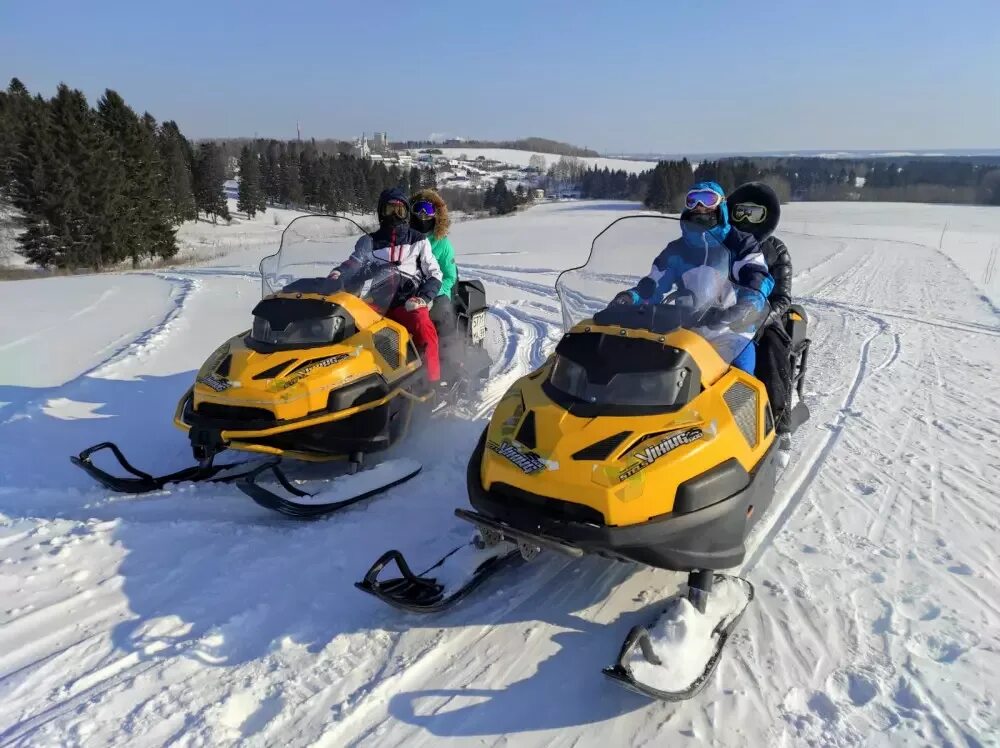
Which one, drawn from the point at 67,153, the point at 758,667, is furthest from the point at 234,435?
the point at 67,153

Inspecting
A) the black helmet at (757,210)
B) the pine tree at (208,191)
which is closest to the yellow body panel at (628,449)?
the black helmet at (757,210)

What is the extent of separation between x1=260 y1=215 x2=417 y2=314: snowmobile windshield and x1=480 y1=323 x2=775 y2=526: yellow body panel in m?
2.20

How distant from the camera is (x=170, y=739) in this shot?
224cm

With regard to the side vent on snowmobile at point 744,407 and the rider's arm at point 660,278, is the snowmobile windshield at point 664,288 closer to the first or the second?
the rider's arm at point 660,278

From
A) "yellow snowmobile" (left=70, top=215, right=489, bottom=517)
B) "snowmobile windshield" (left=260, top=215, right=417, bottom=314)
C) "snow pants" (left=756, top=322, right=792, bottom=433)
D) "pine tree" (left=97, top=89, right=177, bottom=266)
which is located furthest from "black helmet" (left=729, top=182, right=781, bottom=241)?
"pine tree" (left=97, top=89, right=177, bottom=266)

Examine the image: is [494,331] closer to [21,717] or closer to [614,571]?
[614,571]

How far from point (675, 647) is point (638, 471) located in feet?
2.31

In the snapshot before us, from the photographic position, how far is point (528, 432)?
2955mm

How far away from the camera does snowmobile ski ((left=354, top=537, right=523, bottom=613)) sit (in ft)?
9.24

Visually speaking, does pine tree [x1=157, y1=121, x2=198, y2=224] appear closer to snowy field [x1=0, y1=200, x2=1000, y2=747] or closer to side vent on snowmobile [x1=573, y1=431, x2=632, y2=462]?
snowy field [x1=0, y1=200, x2=1000, y2=747]

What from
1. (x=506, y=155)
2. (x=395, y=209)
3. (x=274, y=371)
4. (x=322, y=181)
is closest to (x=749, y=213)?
(x=395, y=209)

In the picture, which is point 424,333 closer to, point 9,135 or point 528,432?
point 528,432

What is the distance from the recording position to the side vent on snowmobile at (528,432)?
2.90m

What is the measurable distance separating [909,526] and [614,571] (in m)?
1.86
